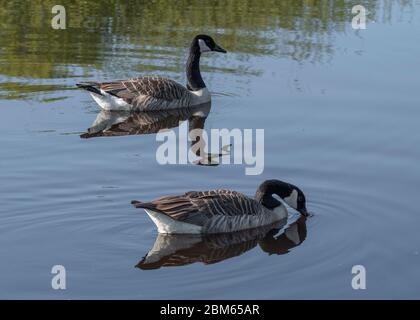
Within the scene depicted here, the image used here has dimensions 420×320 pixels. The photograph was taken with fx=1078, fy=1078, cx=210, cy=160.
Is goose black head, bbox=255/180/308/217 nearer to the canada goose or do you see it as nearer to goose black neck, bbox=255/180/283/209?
goose black neck, bbox=255/180/283/209

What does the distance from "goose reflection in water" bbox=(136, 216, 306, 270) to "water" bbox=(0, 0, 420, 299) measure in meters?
0.04

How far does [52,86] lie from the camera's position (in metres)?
20.9

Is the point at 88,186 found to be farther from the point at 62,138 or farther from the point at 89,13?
the point at 89,13

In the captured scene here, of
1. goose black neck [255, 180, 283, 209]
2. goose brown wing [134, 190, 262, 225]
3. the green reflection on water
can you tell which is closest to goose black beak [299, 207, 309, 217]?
goose black neck [255, 180, 283, 209]

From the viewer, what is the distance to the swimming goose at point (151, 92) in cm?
1981

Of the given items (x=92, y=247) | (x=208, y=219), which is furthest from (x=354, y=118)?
(x=92, y=247)

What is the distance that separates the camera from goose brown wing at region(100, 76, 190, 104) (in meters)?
20.0

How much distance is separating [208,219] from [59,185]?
2.30 meters

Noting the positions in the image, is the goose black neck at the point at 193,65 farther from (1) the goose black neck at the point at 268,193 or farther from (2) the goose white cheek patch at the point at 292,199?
(2) the goose white cheek patch at the point at 292,199

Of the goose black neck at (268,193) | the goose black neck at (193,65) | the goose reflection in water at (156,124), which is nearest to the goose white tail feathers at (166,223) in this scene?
the goose black neck at (268,193)

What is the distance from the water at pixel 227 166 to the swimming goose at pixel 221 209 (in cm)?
27

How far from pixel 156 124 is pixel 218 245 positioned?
20.8 feet

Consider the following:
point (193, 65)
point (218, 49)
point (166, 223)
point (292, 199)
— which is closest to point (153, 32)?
point (218, 49)

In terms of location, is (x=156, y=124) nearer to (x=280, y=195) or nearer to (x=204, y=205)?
(x=280, y=195)
